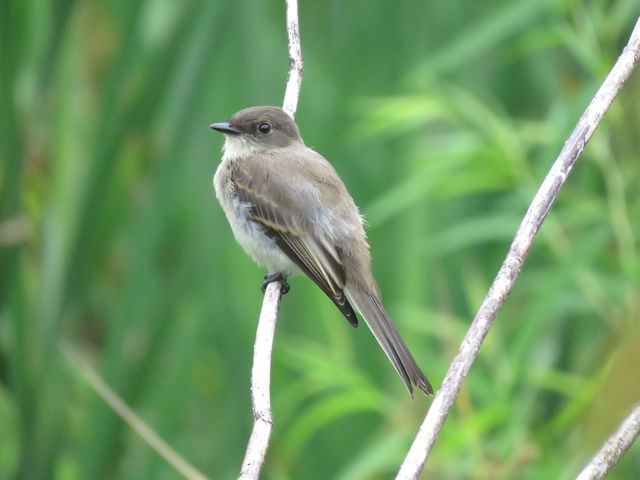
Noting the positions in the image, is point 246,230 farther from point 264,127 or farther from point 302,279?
point 302,279

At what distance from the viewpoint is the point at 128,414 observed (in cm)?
330

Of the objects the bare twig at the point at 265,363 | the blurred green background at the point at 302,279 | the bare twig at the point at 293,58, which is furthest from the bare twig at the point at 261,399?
the blurred green background at the point at 302,279

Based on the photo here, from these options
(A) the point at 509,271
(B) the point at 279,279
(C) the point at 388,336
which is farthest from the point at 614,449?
(B) the point at 279,279

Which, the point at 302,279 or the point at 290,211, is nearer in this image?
the point at 290,211

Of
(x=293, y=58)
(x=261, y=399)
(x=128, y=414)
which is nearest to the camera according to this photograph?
(x=261, y=399)

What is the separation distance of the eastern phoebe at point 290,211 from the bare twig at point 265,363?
245 millimetres

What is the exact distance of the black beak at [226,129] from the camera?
376cm

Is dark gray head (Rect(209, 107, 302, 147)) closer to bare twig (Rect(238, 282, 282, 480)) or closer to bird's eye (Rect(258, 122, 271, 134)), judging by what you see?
bird's eye (Rect(258, 122, 271, 134))

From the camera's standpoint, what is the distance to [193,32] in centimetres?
390

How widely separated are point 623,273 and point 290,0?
135 centimetres

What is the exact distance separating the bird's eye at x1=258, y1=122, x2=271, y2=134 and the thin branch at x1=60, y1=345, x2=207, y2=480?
3.37ft

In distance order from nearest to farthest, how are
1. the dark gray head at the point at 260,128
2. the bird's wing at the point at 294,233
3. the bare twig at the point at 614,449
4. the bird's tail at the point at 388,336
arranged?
the bare twig at the point at 614,449
the bird's tail at the point at 388,336
the bird's wing at the point at 294,233
the dark gray head at the point at 260,128

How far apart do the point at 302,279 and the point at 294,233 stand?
82 centimetres

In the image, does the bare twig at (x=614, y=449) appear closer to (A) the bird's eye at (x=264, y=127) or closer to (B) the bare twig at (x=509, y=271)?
(B) the bare twig at (x=509, y=271)
